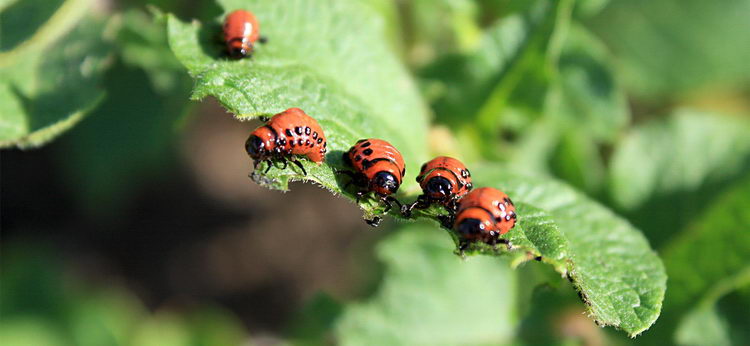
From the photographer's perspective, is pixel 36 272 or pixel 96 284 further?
pixel 96 284

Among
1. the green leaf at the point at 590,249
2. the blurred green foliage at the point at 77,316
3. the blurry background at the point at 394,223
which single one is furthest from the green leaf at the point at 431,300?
the blurred green foliage at the point at 77,316

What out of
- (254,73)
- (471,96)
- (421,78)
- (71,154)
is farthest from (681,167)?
(71,154)

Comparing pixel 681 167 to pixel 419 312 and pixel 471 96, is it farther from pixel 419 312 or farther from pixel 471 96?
pixel 419 312

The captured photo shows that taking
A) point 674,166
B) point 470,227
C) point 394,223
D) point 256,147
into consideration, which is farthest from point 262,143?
point 674,166

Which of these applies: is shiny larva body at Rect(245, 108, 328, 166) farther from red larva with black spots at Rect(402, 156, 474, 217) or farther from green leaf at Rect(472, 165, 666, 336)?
green leaf at Rect(472, 165, 666, 336)

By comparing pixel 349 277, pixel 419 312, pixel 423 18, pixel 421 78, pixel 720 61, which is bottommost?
pixel 419 312

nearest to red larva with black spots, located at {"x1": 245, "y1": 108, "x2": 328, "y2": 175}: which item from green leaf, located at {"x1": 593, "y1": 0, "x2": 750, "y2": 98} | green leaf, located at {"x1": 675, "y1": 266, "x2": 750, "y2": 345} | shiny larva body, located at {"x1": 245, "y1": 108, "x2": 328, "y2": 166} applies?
shiny larva body, located at {"x1": 245, "y1": 108, "x2": 328, "y2": 166}
